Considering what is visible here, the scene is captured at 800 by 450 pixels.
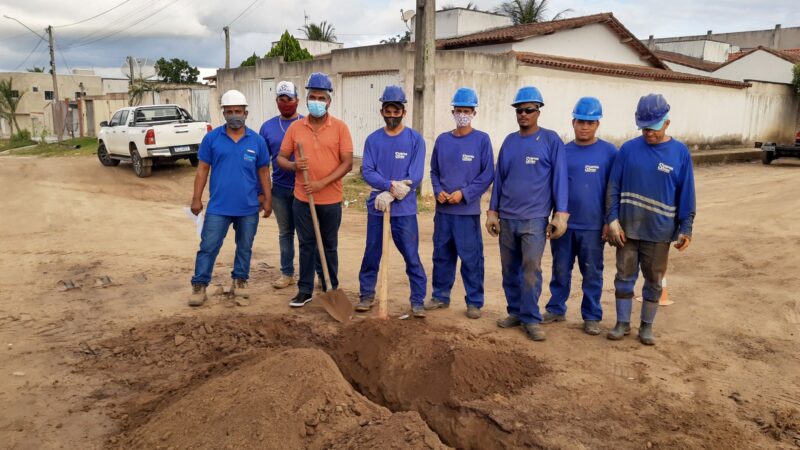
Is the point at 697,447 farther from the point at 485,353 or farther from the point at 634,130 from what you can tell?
the point at 634,130

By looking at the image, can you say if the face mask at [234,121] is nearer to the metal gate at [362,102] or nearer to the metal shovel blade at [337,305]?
the metal shovel blade at [337,305]

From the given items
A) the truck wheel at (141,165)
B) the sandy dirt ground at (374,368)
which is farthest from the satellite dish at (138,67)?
the sandy dirt ground at (374,368)

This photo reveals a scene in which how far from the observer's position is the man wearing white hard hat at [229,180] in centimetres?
539

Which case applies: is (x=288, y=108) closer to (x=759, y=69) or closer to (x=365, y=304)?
(x=365, y=304)

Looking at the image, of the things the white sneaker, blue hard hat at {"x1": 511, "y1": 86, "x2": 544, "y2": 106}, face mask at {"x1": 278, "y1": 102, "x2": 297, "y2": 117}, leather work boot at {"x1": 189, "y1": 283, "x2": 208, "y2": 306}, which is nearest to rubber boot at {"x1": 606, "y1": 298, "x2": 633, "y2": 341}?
blue hard hat at {"x1": 511, "y1": 86, "x2": 544, "y2": 106}

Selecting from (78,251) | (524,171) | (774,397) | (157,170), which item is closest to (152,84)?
(157,170)

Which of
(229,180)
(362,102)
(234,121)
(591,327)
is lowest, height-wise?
(591,327)

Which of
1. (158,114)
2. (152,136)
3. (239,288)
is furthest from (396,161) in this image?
(158,114)

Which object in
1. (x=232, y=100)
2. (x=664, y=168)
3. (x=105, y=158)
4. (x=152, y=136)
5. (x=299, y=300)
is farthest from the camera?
(x=105, y=158)

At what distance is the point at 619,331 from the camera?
188 inches

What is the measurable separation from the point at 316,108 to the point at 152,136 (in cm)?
985

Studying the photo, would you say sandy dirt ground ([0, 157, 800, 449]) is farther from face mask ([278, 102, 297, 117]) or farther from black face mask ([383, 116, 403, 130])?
face mask ([278, 102, 297, 117])

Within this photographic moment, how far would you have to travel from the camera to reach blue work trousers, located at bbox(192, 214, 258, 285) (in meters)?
5.46

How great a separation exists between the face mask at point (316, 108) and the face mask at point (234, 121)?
71 cm
